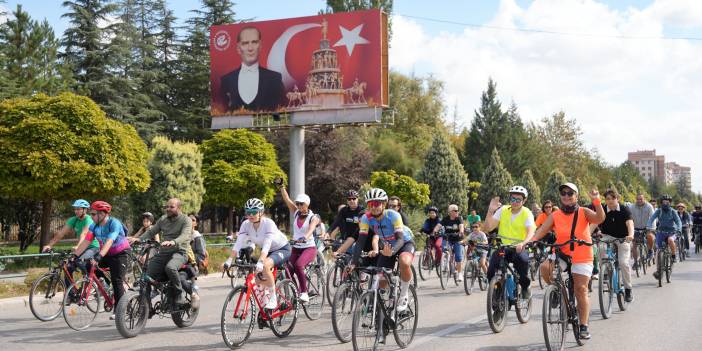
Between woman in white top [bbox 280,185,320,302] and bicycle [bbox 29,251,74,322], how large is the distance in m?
3.55

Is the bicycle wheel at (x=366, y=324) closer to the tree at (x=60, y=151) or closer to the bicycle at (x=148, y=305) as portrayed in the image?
the bicycle at (x=148, y=305)

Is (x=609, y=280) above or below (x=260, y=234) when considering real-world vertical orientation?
below

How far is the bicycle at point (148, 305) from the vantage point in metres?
9.83

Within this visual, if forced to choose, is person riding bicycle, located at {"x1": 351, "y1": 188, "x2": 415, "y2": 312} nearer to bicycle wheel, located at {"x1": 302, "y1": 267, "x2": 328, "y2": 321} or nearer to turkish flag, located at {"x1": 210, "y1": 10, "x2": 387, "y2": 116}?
bicycle wheel, located at {"x1": 302, "y1": 267, "x2": 328, "y2": 321}

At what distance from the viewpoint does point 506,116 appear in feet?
238

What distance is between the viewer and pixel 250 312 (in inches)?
357

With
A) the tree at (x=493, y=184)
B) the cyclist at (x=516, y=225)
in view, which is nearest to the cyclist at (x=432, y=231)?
the cyclist at (x=516, y=225)

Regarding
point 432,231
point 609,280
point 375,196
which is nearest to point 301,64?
point 432,231

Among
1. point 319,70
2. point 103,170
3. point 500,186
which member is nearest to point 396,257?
point 103,170

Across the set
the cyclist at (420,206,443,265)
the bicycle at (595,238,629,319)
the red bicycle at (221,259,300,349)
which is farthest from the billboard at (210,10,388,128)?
the red bicycle at (221,259,300,349)

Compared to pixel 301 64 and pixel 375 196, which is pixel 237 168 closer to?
pixel 301 64

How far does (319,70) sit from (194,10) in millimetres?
24876

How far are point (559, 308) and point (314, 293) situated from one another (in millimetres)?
4262

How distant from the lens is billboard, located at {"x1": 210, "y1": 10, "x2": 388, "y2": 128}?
3609 cm
